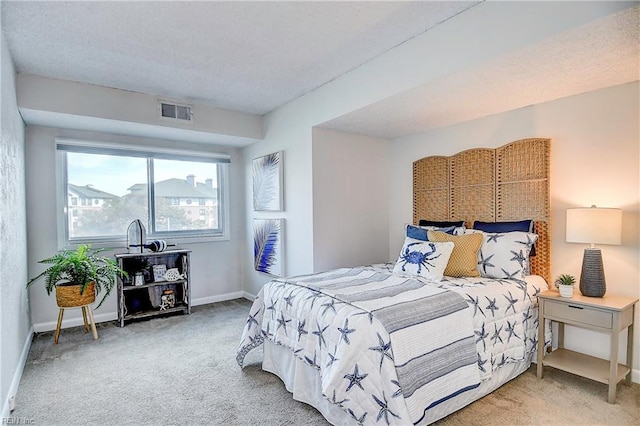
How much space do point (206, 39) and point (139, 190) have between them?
246cm

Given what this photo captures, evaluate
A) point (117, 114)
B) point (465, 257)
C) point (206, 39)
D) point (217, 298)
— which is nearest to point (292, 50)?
point (206, 39)

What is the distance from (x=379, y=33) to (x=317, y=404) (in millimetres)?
2528

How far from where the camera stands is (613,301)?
2.28m

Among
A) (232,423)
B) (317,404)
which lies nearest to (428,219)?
(317,404)

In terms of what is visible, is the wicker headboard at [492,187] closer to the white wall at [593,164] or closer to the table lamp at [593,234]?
the white wall at [593,164]

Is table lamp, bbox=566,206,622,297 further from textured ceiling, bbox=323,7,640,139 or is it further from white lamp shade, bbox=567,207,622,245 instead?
textured ceiling, bbox=323,7,640,139

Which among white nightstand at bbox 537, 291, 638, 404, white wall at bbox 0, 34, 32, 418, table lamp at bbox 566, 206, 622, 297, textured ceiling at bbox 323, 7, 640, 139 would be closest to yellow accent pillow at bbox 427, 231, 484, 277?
white nightstand at bbox 537, 291, 638, 404

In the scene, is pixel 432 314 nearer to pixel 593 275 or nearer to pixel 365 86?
pixel 593 275

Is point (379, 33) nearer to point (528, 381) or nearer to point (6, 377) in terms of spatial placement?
point (528, 381)

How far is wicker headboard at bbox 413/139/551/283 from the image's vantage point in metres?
2.88

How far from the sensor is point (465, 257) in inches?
108

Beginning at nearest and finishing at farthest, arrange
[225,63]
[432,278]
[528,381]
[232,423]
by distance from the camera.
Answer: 1. [232,423]
2. [528,381]
3. [432,278]
4. [225,63]

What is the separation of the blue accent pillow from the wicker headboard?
3.4 inches

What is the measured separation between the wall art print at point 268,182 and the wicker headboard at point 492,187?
160cm
